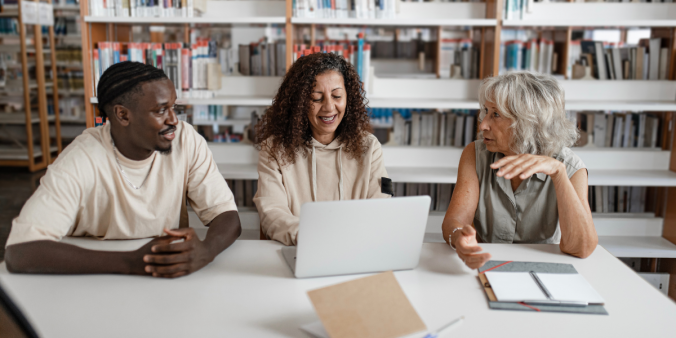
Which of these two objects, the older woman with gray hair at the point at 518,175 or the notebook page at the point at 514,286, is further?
the older woman with gray hair at the point at 518,175

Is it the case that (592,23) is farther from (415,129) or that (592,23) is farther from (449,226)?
(449,226)

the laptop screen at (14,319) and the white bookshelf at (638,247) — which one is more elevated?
the laptop screen at (14,319)

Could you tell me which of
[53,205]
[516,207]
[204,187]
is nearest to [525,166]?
[516,207]

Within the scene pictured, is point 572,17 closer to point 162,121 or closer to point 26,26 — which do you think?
point 162,121

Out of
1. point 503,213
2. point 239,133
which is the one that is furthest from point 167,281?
point 239,133

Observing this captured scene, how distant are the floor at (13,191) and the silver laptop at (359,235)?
3095 mm

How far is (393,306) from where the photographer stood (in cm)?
95

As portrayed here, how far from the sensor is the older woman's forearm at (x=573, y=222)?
1402 millimetres

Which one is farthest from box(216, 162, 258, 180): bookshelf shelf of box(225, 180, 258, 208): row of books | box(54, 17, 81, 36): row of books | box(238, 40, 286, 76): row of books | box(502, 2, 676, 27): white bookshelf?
box(54, 17, 81, 36): row of books

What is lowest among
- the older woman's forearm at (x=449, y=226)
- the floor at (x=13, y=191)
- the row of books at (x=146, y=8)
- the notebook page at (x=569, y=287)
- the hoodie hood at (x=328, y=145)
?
the floor at (x=13, y=191)

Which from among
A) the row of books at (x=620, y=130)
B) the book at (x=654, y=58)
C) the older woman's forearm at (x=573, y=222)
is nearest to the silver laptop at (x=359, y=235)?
the older woman's forearm at (x=573, y=222)

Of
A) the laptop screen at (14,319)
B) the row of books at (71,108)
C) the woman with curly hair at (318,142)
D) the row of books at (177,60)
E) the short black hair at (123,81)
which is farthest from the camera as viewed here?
the row of books at (71,108)

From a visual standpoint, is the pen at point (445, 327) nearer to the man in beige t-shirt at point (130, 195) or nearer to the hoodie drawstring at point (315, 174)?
the man in beige t-shirt at point (130, 195)

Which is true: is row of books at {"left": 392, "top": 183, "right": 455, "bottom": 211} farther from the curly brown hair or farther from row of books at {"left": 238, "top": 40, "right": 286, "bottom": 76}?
the curly brown hair
